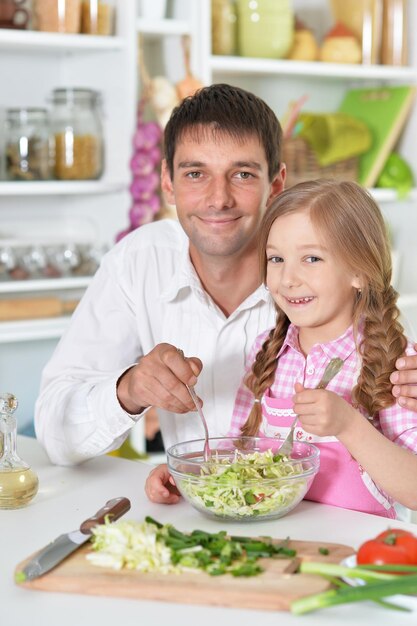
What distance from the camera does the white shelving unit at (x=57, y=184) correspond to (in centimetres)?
313

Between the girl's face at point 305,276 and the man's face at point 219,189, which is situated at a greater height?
the man's face at point 219,189

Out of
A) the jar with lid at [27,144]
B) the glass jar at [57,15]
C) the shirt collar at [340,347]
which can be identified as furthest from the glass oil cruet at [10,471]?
the glass jar at [57,15]

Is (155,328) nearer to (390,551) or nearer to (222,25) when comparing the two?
(390,551)

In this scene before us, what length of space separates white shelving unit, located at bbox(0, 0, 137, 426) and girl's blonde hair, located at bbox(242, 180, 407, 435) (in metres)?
1.44

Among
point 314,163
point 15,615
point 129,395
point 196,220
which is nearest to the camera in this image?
point 15,615

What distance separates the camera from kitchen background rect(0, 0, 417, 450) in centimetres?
313

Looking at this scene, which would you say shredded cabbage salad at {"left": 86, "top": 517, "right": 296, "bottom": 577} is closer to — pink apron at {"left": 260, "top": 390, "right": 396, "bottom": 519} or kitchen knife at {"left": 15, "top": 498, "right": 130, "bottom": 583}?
kitchen knife at {"left": 15, "top": 498, "right": 130, "bottom": 583}

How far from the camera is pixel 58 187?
3.16m

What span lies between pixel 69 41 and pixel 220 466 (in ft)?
6.15

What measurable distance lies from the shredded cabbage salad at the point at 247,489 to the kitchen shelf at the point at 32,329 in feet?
5.63

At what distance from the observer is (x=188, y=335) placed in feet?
6.93

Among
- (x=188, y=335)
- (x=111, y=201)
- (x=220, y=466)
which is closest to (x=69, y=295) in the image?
(x=111, y=201)

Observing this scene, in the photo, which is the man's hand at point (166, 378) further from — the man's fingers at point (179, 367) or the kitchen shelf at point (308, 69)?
the kitchen shelf at point (308, 69)

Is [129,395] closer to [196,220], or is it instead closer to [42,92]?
[196,220]
